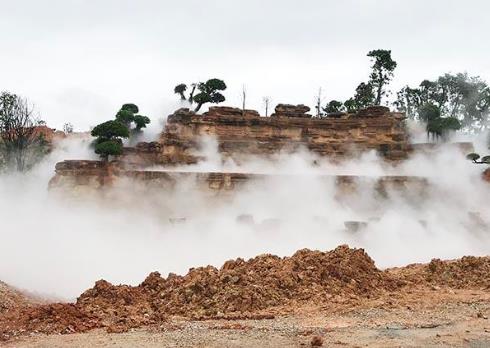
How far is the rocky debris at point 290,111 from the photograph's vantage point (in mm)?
38656

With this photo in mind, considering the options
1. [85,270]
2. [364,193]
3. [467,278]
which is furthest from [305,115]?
[467,278]

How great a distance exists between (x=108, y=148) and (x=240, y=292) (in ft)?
69.3

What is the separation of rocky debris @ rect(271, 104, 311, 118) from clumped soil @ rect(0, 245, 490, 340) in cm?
2454

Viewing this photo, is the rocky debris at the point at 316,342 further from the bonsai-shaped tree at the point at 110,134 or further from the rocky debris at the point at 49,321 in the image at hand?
the bonsai-shaped tree at the point at 110,134

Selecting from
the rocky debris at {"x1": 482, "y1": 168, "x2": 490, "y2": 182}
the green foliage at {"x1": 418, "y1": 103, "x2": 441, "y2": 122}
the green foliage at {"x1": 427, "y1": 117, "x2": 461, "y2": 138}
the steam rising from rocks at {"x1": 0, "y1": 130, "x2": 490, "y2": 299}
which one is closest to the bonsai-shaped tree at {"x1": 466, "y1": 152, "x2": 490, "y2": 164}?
the steam rising from rocks at {"x1": 0, "y1": 130, "x2": 490, "y2": 299}

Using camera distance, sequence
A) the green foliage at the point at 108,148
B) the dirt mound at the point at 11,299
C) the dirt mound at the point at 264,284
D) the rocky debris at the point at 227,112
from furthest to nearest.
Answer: the rocky debris at the point at 227,112 → the green foliage at the point at 108,148 → the dirt mound at the point at 11,299 → the dirt mound at the point at 264,284

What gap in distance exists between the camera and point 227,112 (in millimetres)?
37250

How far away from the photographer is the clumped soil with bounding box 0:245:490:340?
11.0 m

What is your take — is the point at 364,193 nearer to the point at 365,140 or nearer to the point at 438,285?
the point at 365,140

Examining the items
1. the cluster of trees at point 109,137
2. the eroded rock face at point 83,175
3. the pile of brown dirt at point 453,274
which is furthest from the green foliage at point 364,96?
the pile of brown dirt at point 453,274

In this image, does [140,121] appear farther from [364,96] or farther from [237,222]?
[237,222]

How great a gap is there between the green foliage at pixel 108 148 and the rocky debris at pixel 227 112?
642cm

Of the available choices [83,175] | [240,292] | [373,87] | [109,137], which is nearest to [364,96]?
[373,87]

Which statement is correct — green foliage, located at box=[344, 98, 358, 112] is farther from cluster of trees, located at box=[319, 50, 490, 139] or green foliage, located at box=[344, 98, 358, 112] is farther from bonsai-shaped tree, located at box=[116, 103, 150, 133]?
bonsai-shaped tree, located at box=[116, 103, 150, 133]
